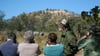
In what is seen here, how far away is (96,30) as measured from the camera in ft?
23.7

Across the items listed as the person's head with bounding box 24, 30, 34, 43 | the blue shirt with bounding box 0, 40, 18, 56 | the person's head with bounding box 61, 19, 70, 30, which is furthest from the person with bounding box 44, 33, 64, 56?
the person's head with bounding box 61, 19, 70, 30

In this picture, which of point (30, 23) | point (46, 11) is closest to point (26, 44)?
point (30, 23)

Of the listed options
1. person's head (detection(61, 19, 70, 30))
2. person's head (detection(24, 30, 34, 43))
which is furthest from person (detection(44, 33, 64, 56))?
person's head (detection(61, 19, 70, 30))

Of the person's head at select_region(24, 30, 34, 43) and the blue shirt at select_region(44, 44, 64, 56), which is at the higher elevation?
the person's head at select_region(24, 30, 34, 43)

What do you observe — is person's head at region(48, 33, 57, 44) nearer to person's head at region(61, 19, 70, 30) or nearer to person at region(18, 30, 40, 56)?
person at region(18, 30, 40, 56)

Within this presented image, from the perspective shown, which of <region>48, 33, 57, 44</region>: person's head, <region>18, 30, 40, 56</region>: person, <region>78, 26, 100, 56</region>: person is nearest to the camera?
<region>78, 26, 100, 56</region>: person

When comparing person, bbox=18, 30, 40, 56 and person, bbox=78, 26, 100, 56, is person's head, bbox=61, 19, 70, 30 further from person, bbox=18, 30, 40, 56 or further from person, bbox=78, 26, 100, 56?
person, bbox=78, 26, 100, 56

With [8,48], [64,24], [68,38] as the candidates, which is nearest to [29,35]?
[8,48]

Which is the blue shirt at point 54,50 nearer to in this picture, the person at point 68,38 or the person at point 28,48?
the person at point 28,48

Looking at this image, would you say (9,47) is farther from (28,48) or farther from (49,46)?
(49,46)

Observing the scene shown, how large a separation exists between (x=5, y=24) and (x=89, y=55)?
79372mm

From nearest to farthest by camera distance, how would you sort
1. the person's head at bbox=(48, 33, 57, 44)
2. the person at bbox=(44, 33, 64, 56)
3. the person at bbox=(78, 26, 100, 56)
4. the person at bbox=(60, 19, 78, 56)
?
the person at bbox=(78, 26, 100, 56) < the person's head at bbox=(48, 33, 57, 44) < the person at bbox=(44, 33, 64, 56) < the person at bbox=(60, 19, 78, 56)

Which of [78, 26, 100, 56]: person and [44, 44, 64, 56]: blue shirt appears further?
[44, 44, 64, 56]: blue shirt

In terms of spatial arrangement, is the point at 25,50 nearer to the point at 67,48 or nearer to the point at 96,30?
the point at 96,30
